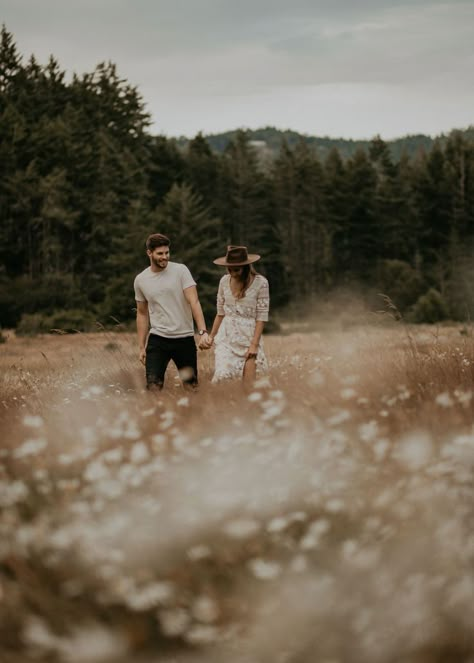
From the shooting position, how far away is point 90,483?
382 cm

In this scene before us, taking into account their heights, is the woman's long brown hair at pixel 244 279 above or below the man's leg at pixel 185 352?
above

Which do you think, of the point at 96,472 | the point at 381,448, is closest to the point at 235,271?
the point at 96,472

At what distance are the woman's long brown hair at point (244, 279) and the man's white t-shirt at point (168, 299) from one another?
1.70ft

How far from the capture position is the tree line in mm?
53062

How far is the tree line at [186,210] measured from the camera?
174ft

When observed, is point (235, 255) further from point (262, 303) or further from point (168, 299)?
point (168, 299)

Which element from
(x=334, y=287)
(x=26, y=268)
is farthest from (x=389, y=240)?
(x=26, y=268)

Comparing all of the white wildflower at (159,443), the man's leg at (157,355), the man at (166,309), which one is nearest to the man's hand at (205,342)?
the man at (166,309)

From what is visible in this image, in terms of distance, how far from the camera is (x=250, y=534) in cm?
323

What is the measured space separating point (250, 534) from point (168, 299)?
533cm

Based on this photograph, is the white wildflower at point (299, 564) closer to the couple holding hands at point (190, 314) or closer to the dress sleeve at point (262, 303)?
the couple holding hands at point (190, 314)

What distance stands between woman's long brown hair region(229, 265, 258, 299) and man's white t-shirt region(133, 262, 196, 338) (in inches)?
20.4

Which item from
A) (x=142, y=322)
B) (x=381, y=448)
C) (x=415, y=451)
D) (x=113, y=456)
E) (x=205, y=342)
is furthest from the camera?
(x=142, y=322)

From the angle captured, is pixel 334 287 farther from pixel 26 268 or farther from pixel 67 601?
pixel 67 601
